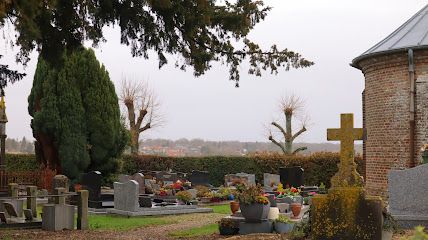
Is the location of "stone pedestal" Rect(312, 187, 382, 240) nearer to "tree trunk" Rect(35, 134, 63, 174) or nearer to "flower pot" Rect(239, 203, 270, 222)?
"flower pot" Rect(239, 203, 270, 222)

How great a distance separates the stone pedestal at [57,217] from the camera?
12.3 m

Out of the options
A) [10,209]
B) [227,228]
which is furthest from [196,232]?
[10,209]

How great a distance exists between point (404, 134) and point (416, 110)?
839 millimetres

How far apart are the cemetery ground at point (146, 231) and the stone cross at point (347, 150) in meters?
1.66

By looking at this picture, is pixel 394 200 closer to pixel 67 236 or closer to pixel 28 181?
pixel 67 236

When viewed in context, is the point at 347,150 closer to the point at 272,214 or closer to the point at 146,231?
the point at 272,214

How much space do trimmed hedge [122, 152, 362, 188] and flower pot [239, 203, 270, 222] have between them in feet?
48.0

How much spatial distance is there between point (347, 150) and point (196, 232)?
486 centimetres

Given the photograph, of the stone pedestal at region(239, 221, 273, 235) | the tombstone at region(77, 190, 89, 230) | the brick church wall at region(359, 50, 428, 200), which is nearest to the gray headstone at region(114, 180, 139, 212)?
the tombstone at region(77, 190, 89, 230)

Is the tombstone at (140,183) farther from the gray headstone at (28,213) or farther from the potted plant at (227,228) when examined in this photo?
the potted plant at (227,228)

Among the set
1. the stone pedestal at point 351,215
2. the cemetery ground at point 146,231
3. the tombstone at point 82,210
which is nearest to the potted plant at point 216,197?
the cemetery ground at point 146,231

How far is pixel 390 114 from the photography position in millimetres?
16359

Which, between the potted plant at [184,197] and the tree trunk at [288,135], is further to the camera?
the tree trunk at [288,135]

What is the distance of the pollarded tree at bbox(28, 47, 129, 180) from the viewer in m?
21.3
